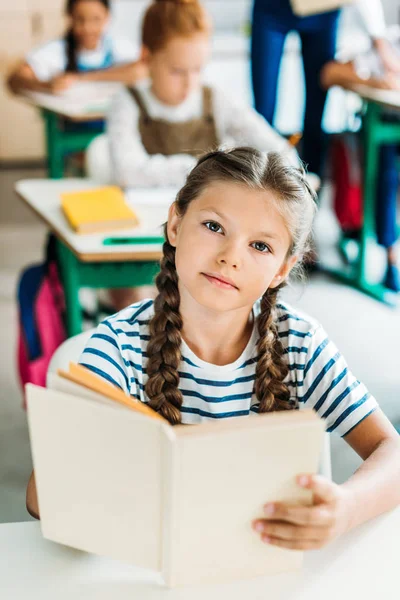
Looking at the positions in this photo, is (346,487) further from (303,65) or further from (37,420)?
(303,65)

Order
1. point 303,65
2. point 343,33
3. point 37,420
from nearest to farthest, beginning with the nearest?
point 37,420 → point 303,65 → point 343,33

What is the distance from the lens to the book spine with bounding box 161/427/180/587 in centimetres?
64

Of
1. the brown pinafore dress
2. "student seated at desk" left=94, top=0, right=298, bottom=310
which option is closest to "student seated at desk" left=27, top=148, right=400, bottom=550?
"student seated at desk" left=94, top=0, right=298, bottom=310

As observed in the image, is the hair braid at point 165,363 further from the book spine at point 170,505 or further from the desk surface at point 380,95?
the desk surface at point 380,95

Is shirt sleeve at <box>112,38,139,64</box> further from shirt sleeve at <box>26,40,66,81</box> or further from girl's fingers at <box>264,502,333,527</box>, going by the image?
girl's fingers at <box>264,502,333,527</box>

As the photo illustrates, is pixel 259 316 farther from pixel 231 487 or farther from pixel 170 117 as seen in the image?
pixel 170 117

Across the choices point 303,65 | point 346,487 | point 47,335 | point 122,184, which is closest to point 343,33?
point 303,65

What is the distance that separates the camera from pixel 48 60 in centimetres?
385

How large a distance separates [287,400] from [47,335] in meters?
1.14

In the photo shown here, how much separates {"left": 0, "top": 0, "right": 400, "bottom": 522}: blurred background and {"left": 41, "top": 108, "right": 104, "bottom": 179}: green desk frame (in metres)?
0.49

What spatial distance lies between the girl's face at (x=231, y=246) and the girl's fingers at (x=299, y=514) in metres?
0.34

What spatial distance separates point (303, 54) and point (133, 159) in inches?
58.7

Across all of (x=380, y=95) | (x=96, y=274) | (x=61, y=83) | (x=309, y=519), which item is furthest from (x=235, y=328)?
(x=61, y=83)

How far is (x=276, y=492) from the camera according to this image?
2.30 feet
